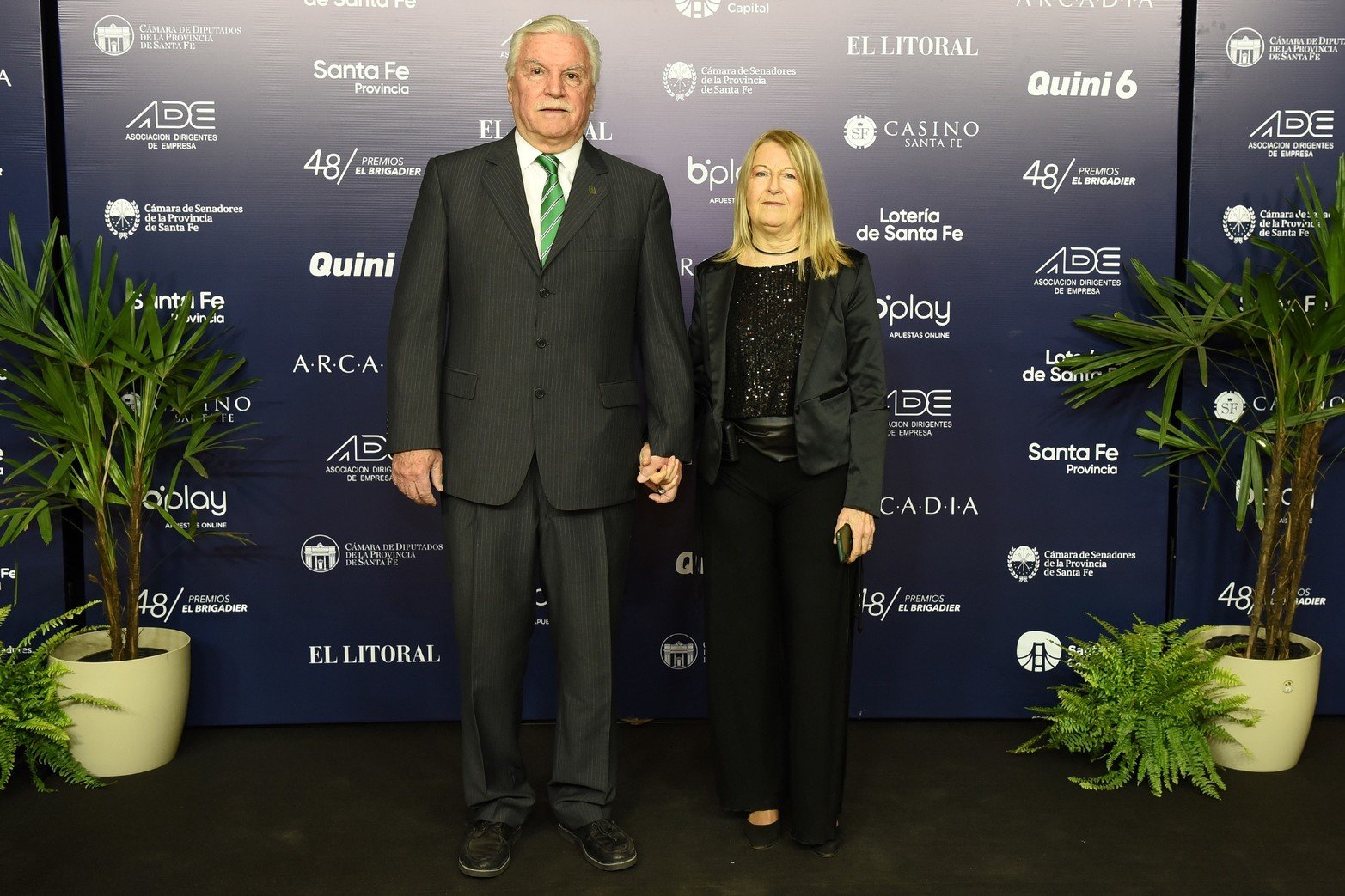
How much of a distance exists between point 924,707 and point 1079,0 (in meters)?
2.33

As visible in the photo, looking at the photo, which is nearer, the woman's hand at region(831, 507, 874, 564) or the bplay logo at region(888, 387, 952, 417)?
the woman's hand at region(831, 507, 874, 564)

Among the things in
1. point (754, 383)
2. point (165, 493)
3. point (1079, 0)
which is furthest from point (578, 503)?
point (1079, 0)

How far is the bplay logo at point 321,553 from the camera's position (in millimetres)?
3738

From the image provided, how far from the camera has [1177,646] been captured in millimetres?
3350

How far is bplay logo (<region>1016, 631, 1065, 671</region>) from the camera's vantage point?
151 inches

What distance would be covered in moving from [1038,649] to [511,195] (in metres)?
2.32

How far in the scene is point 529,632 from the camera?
2.90 meters

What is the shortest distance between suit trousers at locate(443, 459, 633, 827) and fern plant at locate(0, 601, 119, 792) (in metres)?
1.22

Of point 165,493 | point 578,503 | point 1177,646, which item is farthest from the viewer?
point 165,493

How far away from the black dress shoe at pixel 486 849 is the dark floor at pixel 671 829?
0.03 metres

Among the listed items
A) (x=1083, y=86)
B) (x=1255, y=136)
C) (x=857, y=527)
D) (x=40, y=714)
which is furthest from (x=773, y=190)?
(x=40, y=714)

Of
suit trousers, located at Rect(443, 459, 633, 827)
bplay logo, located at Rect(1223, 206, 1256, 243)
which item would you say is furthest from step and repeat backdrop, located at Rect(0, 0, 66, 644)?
bplay logo, located at Rect(1223, 206, 1256, 243)

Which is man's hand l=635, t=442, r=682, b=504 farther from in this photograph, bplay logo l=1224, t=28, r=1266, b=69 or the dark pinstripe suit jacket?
bplay logo l=1224, t=28, r=1266, b=69

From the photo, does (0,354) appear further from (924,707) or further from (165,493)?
(924,707)
